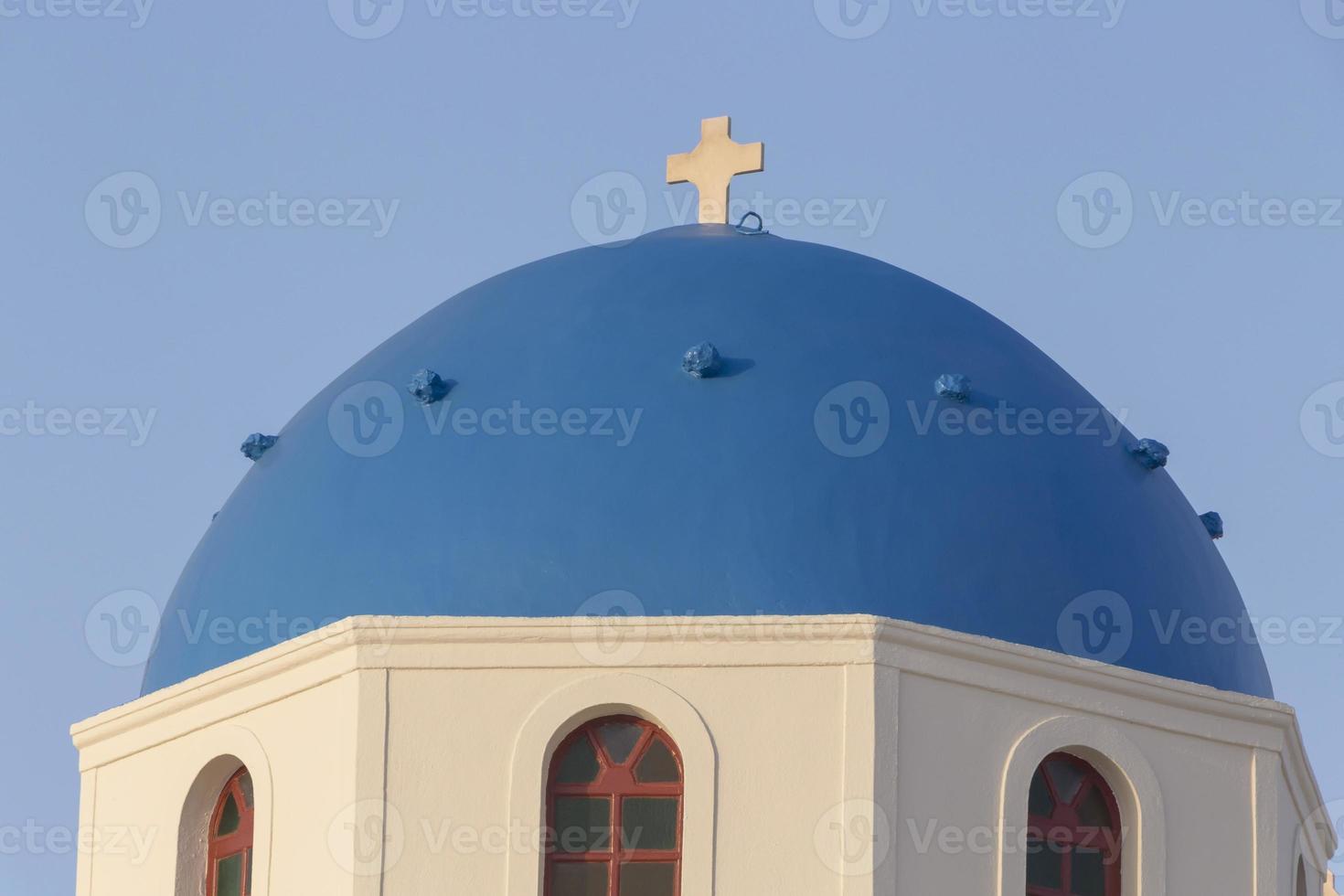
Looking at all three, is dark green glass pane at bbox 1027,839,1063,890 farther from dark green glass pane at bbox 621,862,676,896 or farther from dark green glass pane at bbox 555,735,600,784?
dark green glass pane at bbox 555,735,600,784

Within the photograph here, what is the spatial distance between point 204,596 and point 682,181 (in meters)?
5.15

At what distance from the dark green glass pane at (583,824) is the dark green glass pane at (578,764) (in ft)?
A: 0.41

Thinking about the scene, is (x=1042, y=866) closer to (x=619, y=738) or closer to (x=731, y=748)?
(x=731, y=748)

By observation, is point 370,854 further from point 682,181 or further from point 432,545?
point 682,181

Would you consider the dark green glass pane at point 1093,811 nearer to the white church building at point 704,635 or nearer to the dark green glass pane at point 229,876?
the white church building at point 704,635

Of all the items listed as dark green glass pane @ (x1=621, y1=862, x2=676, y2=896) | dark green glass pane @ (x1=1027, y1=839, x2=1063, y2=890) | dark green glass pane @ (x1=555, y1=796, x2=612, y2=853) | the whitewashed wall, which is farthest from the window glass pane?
dark green glass pane @ (x1=555, y1=796, x2=612, y2=853)

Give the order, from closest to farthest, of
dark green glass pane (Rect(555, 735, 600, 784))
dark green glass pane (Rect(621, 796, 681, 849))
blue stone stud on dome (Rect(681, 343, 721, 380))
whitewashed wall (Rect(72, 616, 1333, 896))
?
whitewashed wall (Rect(72, 616, 1333, 896))
dark green glass pane (Rect(621, 796, 681, 849))
dark green glass pane (Rect(555, 735, 600, 784))
blue stone stud on dome (Rect(681, 343, 721, 380))

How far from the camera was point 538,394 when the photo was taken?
24.0 metres

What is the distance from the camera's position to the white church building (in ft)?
73.4

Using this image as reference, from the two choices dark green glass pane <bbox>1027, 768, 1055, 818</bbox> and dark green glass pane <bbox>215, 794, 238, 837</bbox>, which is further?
dark green glass pane <bbox>215, 794, 238, 837</bbox>

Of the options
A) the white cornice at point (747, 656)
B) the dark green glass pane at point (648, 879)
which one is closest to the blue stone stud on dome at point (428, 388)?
the white cornice at point (747, 656)

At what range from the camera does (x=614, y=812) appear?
2258 centimetres

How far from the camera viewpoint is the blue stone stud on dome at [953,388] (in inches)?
948

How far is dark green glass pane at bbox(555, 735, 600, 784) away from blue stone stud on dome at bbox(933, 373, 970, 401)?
3.63 meters
